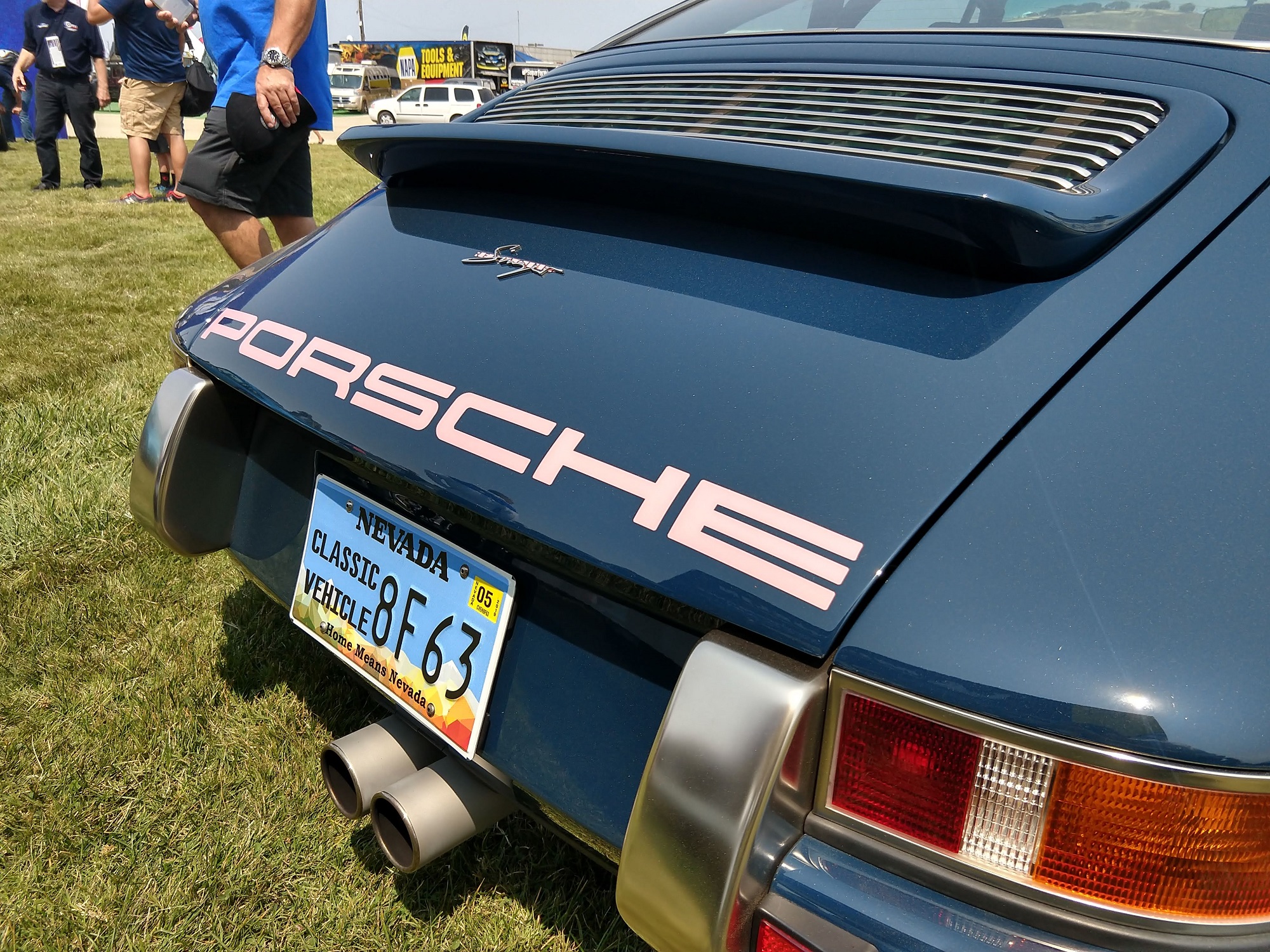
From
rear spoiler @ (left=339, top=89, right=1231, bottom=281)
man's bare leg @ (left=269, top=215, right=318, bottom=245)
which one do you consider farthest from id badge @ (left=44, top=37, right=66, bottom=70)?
rear spoiler @ (left=339, top=89, right=1231, bottom=281)

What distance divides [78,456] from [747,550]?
9.21ft

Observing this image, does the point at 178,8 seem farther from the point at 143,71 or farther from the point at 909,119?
the point at 909,119

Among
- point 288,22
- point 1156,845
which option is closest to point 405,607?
point 1156,845

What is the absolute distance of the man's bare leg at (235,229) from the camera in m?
3.14

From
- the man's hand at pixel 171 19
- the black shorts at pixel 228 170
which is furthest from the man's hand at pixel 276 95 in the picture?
the man's hand at pixel 171 19

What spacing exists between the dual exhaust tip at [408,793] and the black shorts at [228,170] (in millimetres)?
2329

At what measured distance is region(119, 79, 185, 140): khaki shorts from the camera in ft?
24.0

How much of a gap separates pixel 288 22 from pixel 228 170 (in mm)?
512

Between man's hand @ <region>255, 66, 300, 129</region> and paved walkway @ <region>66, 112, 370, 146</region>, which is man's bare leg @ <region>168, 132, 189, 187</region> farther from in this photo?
man's hand @ <region>255, 66, 300, 129</region>

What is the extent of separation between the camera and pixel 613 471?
1.05 m

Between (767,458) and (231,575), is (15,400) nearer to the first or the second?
(231,575)

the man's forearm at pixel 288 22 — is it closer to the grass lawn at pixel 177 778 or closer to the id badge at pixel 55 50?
the grass lawn at pixel 177 778

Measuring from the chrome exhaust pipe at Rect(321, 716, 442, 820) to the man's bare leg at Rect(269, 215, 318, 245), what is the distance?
97.8 inches

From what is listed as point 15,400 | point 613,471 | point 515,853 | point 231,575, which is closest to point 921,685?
point 613,471
